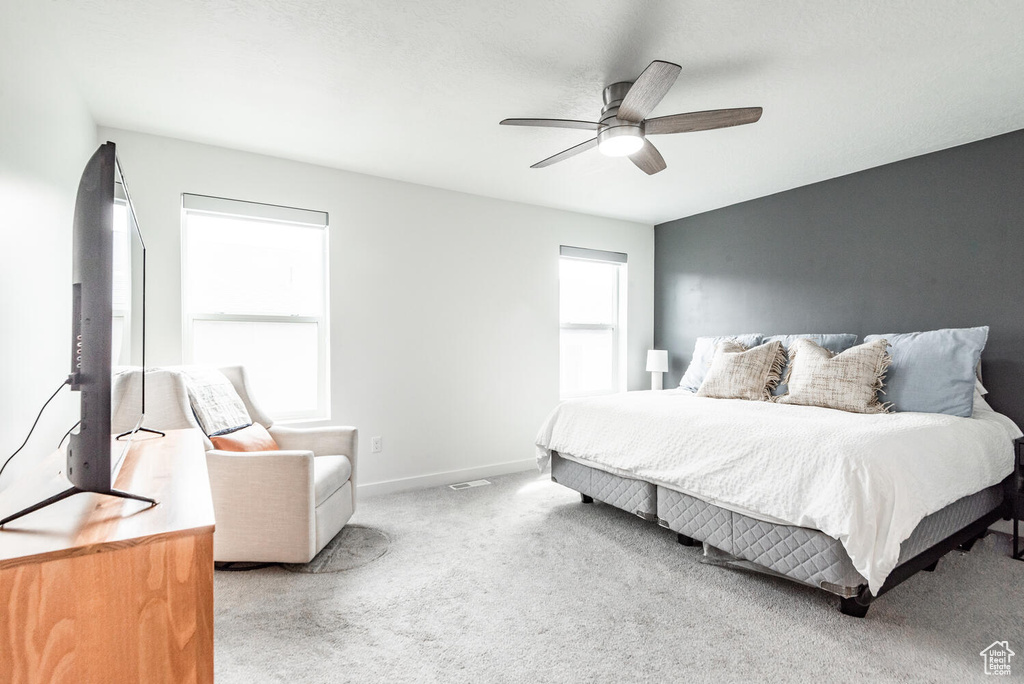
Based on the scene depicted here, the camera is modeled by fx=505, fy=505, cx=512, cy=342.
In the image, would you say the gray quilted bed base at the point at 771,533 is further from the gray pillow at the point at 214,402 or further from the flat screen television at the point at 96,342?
the flat screen television at the point at 96,342

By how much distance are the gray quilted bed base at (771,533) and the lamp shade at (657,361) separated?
6.33ft

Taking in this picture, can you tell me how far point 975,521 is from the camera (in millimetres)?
2508

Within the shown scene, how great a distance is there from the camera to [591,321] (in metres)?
4.88

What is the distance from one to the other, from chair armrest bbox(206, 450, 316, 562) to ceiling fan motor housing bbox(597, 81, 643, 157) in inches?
79.5

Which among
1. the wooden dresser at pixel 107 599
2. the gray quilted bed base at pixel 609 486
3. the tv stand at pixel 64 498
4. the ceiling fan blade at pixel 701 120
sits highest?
the ceiling fan blade at pixel 701 120

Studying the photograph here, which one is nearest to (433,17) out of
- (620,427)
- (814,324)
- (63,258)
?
(63,258)

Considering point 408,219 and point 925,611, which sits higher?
point 408,219

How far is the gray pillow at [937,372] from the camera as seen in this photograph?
2.65 meters

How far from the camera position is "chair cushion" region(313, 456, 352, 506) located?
8.05ft

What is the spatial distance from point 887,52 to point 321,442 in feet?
10.7

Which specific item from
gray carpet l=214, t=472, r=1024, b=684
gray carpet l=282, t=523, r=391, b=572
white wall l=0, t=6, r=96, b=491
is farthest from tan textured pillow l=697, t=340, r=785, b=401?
white wall l=0, t=6, r=96, b=491

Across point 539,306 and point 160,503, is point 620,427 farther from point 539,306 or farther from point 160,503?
point 160,503

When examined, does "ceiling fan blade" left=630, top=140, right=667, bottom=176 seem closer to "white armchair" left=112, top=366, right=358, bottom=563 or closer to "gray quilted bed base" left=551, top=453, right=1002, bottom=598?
"gray quilted bed base" left=551, top=453, right=1002, bottom=598

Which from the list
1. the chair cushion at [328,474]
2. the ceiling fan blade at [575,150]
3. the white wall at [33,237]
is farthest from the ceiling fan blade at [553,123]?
the chair cushion at [328,474]
